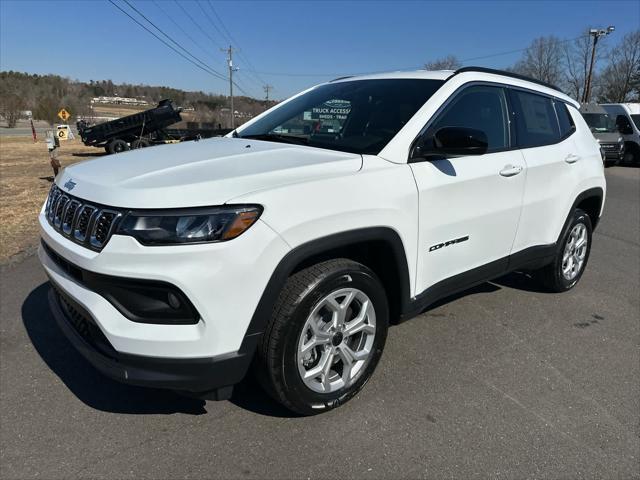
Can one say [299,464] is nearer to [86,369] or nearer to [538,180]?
[86,369]

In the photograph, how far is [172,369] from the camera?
2123 mm

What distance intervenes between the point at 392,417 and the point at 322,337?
0.64 m

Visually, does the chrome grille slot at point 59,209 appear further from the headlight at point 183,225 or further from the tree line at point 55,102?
the tree line at point 55,102

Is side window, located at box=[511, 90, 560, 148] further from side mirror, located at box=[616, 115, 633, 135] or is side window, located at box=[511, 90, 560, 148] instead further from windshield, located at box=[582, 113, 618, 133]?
side mirror, located at box=[616, 115, 633, 135]

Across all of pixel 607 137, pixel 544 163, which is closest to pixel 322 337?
pixel 544 163

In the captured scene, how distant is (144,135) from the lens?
67.8 feet

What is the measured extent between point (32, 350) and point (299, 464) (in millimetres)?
2204

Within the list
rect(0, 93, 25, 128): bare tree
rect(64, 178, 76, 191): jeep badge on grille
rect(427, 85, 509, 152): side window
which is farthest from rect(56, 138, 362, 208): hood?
rect(0, 93, 25, 128): bare tree

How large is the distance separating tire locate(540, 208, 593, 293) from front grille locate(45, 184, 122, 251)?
3.66 meters

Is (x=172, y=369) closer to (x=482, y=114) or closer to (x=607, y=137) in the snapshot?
(x=482, y=114)

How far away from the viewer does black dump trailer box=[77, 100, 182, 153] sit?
19.8 meters

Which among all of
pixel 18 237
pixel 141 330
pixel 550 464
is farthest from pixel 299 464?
pixel 18 237

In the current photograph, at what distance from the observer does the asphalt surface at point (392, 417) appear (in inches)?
92.9

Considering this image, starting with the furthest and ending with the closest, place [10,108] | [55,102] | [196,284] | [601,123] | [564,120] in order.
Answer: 1. [55,102]
2. [10,108]
3. [601,123]
4. [564,120]
5. [196,284]
